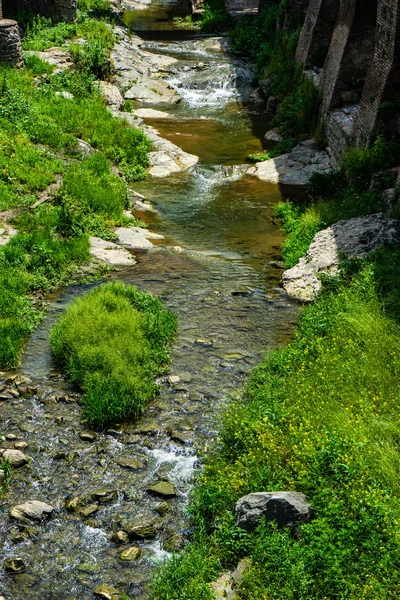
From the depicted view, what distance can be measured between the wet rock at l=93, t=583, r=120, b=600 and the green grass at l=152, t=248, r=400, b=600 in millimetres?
368

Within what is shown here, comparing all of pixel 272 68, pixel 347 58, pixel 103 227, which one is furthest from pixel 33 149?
pixel 272 68

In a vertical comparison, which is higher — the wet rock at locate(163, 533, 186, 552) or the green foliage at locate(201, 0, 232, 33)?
the green foliage at locate(201, 0, 232, 33)

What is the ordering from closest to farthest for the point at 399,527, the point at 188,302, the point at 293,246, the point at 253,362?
1. the point at 399,527
2. the point at 253,362
3. the point at 188,302
4. the point at 293,246

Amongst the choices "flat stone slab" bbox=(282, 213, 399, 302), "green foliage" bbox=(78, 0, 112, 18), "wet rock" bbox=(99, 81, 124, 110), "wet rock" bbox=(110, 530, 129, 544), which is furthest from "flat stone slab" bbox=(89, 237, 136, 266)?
"green foliage" bbox=(78, 0, 112, 18)

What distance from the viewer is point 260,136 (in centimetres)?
1948

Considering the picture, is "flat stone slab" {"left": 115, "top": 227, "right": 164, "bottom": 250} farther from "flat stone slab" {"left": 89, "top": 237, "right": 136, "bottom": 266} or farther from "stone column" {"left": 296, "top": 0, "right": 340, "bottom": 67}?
"stone column" {"left": 296, "top": 0, "right": 340, "bottom": 67}

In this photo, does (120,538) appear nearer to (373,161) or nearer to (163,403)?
(163,403)

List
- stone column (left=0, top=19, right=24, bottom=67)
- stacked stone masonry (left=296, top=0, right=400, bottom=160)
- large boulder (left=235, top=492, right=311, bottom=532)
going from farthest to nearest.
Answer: stone column (left=0, top=19, right=24, bottom=67)
stacked stone masonry (left=296, top=0, right=400, bottom=160)
large boulder (left=235, top=492, right=311, bottom=532)

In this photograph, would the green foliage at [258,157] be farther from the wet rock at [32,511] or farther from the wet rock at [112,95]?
the wet rock at [32,511]

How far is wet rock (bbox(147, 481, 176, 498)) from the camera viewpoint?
→ 24.5 ft

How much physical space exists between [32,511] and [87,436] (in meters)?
1.36

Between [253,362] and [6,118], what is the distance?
9.35m

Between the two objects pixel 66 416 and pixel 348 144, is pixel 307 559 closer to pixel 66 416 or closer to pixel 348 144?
pixel 66 416

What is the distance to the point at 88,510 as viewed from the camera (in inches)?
284
